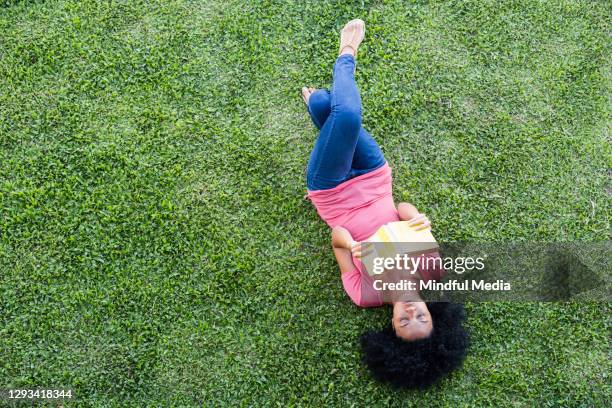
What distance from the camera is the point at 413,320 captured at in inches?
135

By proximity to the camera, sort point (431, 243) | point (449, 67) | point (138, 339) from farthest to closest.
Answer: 1. point (449, 67)
2. point (138, 339)
3. point (431, 243)

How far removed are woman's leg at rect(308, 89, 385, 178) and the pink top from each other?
0.05 meters

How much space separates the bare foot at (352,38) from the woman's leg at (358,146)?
1.30ft

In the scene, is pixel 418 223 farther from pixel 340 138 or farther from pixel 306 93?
pixel 306 93

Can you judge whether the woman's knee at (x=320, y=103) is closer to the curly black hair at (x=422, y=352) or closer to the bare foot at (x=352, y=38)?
the bare foot at (x=352, y=38)

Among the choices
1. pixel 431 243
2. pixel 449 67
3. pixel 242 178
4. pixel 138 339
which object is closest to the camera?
pixel 431 243

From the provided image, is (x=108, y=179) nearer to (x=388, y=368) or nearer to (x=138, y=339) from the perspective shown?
(x=138, y=339)

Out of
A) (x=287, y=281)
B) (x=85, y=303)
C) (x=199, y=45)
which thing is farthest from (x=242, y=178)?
(x=85, y=303)

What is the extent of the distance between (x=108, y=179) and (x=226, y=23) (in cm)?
158

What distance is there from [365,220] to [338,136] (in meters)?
0.61

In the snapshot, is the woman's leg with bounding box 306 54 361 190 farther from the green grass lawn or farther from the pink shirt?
the green grass lawn

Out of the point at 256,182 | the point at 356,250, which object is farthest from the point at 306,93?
the point at 356,250

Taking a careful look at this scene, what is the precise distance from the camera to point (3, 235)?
4.11m

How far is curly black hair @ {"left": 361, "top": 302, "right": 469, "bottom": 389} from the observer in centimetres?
353
